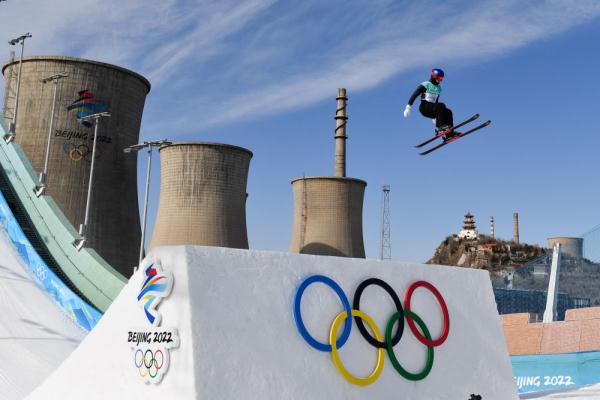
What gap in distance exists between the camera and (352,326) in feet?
29.1

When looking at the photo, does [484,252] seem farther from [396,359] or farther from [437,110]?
[396,359]

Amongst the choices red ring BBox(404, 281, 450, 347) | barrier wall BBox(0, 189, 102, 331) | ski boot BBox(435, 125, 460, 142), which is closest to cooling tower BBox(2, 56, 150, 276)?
barrier wall BBox(0, 189, 102, 331)

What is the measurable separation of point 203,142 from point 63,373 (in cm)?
3173

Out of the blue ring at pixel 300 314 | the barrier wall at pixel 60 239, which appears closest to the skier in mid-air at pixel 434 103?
the blue ring at pixel 300 314

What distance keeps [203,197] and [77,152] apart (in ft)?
26.9

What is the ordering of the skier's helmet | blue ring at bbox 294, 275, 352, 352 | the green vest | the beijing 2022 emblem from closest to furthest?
the beijing 2022 emblem < blue ring at bbox 294, 275, 352, 352 < the skier's helmet < the green vest

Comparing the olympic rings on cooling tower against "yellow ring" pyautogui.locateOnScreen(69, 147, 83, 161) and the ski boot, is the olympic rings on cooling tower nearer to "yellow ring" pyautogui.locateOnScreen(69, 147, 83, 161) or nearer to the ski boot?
the ski boot

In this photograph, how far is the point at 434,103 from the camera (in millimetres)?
13438

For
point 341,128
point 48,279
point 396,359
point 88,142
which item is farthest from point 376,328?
point 341,128

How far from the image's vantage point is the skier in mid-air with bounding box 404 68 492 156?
13.1m

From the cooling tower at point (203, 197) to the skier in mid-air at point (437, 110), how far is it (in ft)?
84.7

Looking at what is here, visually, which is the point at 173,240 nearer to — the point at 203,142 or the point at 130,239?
the point at 130,239

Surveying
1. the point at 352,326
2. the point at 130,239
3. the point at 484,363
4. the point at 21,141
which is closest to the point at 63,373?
the point at 352,326

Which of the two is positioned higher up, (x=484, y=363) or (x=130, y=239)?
(x=130, y=239)
